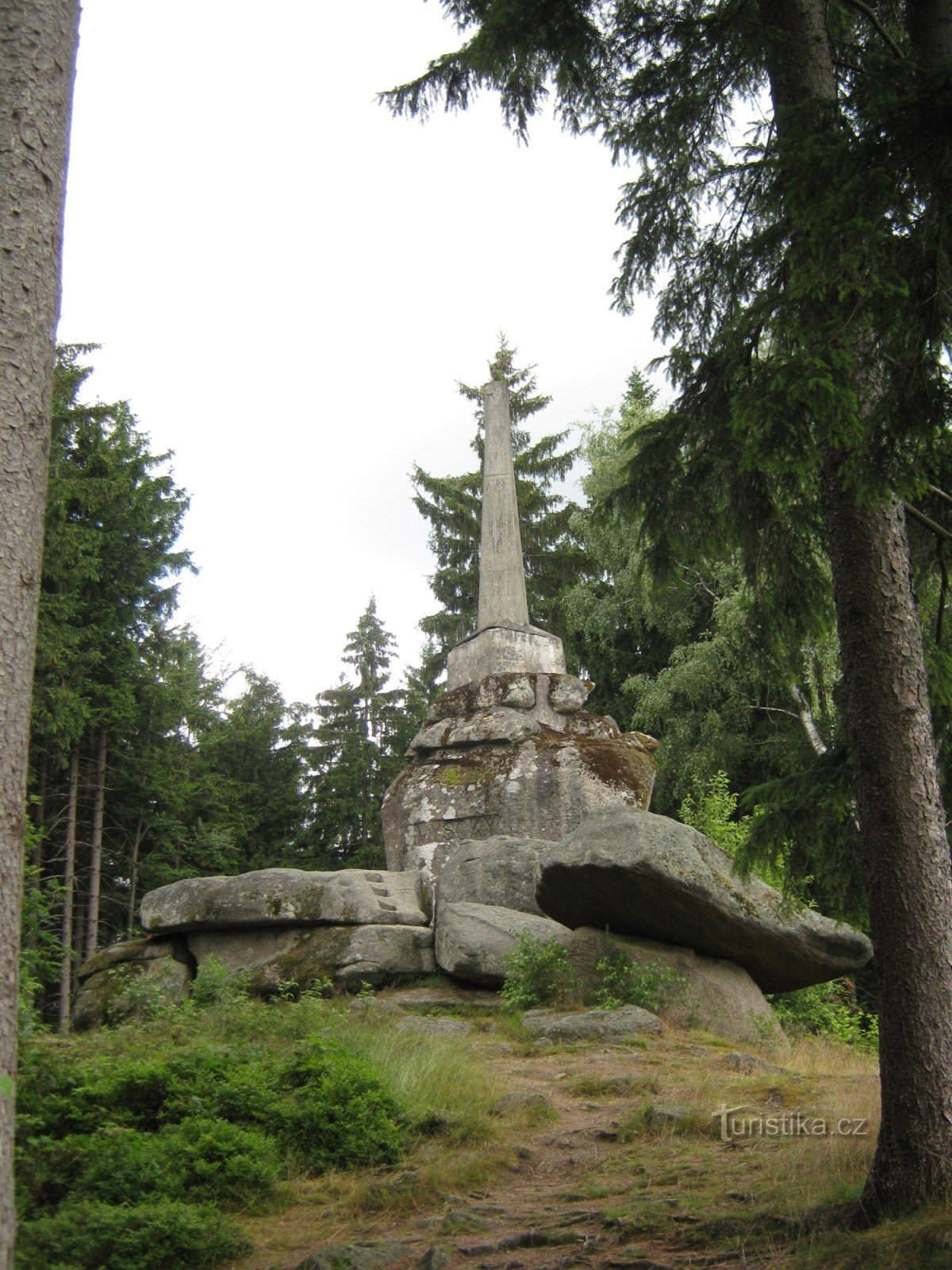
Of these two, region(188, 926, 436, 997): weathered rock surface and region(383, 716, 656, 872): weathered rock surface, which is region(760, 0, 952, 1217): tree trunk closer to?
region(188, 926, 436, 997): weathered rock surface

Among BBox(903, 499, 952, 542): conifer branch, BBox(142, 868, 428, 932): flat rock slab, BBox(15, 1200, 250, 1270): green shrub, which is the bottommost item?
BBox(15, 1200, 250, 1270): green shrub

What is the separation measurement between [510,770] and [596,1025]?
4.80 meters

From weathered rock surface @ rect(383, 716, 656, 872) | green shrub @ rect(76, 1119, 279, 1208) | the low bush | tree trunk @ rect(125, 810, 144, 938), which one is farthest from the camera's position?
tree trunk @ rect(125, 810, 144, 938)

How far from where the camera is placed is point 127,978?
10977mm

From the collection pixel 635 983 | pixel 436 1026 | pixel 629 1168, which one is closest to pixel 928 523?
pixel 629 1168

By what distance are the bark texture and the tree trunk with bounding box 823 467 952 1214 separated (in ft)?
10.9

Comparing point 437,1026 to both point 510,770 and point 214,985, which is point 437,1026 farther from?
point 510,770

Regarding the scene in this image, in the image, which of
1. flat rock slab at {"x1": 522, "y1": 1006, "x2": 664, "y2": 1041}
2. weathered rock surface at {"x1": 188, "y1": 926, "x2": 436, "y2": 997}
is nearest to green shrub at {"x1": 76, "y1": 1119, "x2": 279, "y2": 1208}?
flat rock slab at {"x1": 522, "y1": 1006, "x2": 664, "y2": 1041}

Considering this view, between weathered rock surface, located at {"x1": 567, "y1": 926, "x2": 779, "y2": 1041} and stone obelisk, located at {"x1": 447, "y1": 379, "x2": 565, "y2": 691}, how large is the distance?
16.7 feet

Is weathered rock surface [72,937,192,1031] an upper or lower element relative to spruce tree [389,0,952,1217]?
lower

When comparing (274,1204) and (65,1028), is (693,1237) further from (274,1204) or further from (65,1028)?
(65,1028)

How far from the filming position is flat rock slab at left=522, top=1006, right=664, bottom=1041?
856 cm

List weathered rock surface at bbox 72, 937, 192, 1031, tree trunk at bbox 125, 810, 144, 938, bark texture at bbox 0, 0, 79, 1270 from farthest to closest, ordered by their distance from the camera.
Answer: tree trunk at bbox 125, 810, 144, 938, weathered rock surface at bbox 72, 937, 192, 1031, bark texture at bbox 0, 0, 79, 1270

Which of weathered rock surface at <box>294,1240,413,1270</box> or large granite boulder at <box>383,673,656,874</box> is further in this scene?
large granite boulder at <box>383,673,656,874</box>
